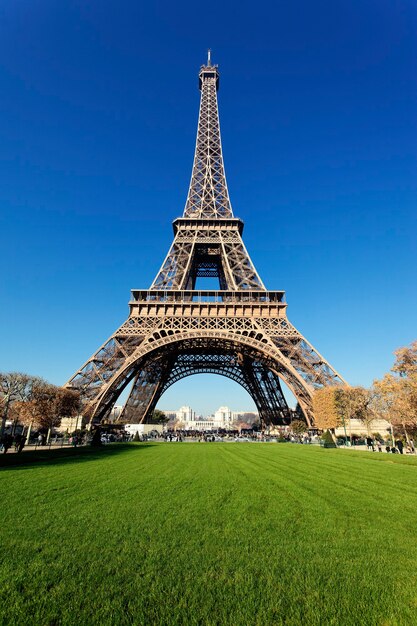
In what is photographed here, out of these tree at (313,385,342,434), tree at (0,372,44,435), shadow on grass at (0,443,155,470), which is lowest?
shadow on grass at (0,443,155,470)

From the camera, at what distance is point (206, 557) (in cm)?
464

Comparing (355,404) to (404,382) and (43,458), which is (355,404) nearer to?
(404,382)

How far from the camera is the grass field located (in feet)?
11.2

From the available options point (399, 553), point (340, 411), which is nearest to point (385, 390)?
point (340, 411)

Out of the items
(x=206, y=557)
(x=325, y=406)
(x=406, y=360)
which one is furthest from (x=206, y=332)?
(x=206, y=557)

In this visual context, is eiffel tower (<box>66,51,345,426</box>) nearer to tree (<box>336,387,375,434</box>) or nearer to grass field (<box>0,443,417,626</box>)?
tree (<box>336,387,375,434</box>)

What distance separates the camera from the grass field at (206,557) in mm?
3402

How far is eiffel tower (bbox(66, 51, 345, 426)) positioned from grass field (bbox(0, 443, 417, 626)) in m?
28.0

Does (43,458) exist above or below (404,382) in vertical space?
below

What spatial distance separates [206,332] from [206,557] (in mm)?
33781

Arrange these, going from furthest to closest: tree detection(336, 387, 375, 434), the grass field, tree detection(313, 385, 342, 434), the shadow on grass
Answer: tree detection(336, 387, 375, 434) < tree detection(313, 385, 342, 434) < the shadow on grass < the grass field

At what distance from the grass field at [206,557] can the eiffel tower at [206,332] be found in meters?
28.0

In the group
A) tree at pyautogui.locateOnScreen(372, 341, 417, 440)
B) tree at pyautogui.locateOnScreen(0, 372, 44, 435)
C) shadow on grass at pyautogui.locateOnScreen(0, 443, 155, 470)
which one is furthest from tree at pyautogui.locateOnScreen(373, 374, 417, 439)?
tree at pyautogui.locateOnScreen(0, 372, 44, 435)

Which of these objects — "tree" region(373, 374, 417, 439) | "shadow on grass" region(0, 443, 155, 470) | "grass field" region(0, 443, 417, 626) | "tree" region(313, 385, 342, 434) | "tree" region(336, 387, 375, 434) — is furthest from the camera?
"tree" region(336, 387, 375, 434)
